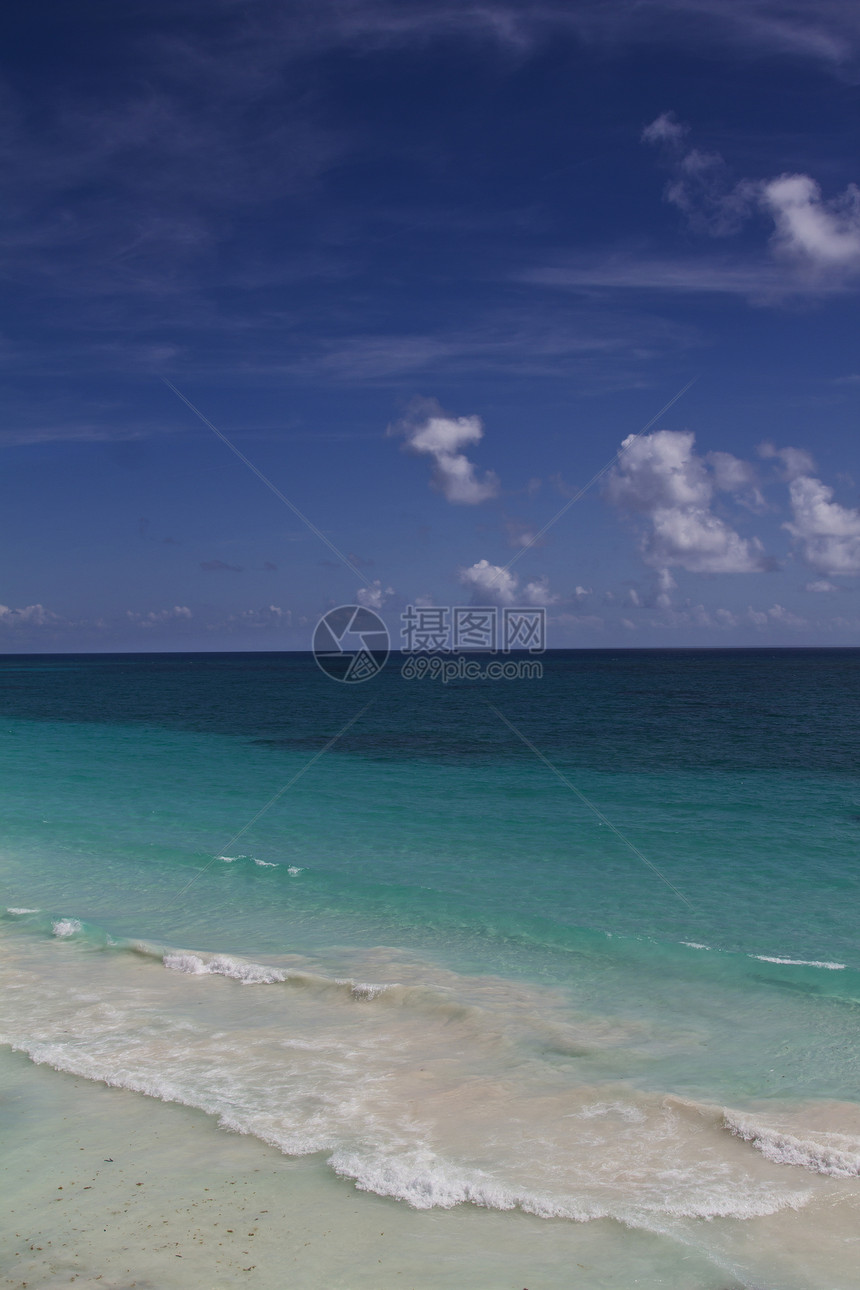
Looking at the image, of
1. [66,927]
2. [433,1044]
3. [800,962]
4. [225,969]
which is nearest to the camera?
[433,1044]

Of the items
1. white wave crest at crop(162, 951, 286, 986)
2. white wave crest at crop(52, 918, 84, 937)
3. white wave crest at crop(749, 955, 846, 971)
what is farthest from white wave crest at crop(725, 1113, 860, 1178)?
white wave crest at crop(52, 918, 84, 937)

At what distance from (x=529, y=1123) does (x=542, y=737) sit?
3556cm

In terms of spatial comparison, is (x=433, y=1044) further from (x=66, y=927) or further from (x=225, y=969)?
(x=66, y=927)

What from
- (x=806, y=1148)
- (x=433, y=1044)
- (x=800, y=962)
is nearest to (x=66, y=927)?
(x=433, y=1044)

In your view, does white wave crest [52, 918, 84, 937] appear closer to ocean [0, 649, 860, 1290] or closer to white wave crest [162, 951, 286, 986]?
ocean [0, 649, 860, 1290]

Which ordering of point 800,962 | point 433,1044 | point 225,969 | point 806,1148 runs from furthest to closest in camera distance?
point 800,962 < point 225,969 < point 433,1044 < point 806,1148

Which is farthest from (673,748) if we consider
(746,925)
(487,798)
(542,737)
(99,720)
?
(99,720)

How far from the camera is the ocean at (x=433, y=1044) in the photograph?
20.2 ft

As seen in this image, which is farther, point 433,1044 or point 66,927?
point 66,927

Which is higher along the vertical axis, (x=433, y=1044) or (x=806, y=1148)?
(x=806, y=1148)

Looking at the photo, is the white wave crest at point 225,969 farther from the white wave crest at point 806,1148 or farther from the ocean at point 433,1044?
the white wave crest at point 806,1148

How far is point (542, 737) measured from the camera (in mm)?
43062

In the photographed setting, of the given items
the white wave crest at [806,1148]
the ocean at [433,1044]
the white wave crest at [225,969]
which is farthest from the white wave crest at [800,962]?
the white wave crest at [225,969]

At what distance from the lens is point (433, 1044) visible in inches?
380
